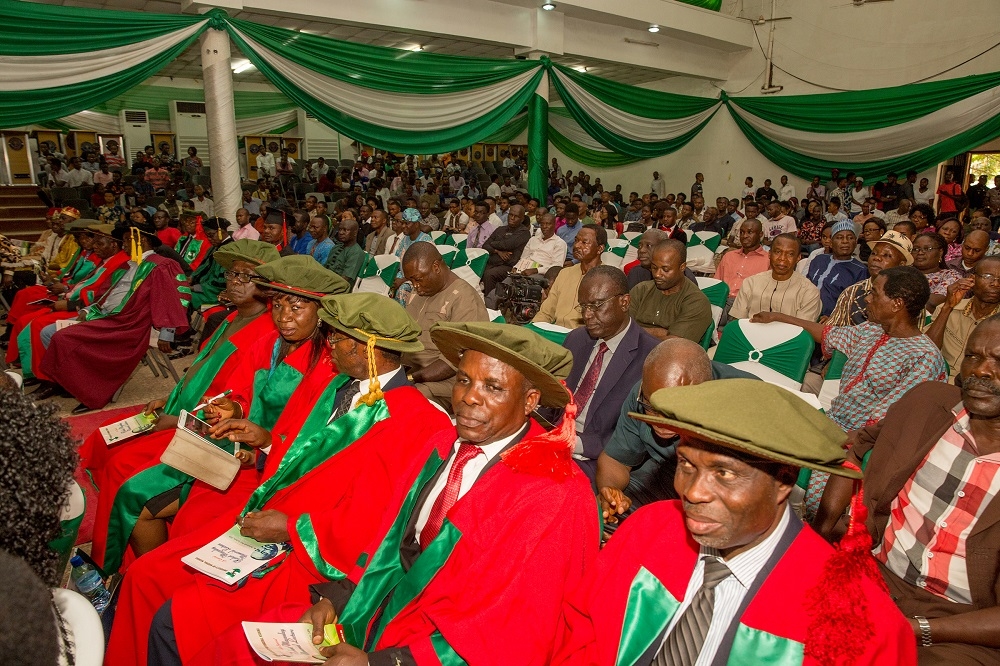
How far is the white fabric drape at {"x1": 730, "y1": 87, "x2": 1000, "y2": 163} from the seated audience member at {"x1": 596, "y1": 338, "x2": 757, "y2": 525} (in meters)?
11.1

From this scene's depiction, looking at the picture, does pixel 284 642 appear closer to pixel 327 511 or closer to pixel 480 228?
pixel 327 511

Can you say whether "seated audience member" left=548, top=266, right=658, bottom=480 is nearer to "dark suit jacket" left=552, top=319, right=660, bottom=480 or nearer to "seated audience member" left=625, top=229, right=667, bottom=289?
"dark suit jacket" left=552, top=319, right=660, bottom=480

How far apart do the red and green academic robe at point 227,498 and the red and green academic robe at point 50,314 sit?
3.31m

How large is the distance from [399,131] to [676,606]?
8.01 metres

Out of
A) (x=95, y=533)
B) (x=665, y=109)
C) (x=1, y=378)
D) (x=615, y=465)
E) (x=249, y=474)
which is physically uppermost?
(x=665, y=109)

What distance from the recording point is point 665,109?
40.6 ft

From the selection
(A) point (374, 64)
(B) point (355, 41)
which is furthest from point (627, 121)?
(B) point (355, 41)

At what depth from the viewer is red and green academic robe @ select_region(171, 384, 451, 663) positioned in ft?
6.66

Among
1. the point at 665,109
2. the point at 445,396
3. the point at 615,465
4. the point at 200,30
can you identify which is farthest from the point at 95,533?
the point at 665,109

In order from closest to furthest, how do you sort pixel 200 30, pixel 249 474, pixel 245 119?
pixel 249 474
pixel 200 30
pixel 245 119

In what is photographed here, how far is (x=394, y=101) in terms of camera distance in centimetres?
849

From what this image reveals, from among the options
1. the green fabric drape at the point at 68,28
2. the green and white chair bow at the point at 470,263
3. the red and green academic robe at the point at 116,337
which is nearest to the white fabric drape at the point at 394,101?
the green fabric drape at the point at 68,28

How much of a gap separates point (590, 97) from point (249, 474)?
9.29 m

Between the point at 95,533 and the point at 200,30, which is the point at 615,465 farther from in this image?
the point at 200,30
